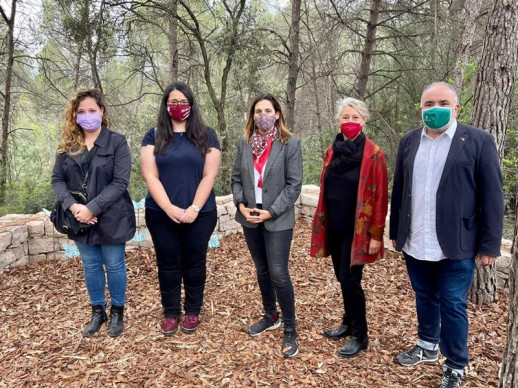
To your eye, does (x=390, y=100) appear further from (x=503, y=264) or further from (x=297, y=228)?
(x=503, y=264)

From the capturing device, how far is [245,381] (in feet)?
7.95

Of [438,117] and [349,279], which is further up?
[438,117]

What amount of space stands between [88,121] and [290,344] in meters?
2.18

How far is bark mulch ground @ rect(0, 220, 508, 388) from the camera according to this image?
245cm

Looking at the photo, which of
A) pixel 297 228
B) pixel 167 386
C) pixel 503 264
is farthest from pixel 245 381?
pixel 297 228

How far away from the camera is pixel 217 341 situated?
2.85 m

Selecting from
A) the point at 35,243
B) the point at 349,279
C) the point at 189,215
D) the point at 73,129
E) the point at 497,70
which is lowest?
the point at 35,243

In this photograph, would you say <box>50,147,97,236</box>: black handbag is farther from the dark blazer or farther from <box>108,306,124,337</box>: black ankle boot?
the dark blazer

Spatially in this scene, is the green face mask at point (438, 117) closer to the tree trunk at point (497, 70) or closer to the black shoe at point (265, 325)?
the tree trunk at point (497, 70)

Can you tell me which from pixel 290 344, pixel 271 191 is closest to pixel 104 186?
pixel 271 191

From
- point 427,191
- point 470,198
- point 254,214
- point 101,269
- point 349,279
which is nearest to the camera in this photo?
point 470,198

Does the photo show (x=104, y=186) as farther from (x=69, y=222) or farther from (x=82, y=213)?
(x=69, y=222)

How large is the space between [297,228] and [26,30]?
744 centimetres

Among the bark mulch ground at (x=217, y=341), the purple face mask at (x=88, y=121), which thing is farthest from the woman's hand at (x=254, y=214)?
the purple face mask at (x=88, y=121)
